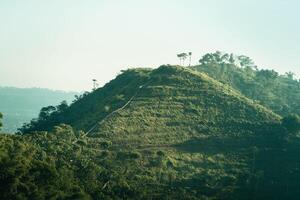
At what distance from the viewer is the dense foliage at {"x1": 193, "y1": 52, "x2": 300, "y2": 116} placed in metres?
153

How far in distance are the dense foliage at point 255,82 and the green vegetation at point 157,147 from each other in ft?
96.9

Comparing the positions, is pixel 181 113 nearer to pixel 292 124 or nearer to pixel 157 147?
pixel 157 147

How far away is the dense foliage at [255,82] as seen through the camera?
153m

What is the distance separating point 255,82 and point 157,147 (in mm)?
80350

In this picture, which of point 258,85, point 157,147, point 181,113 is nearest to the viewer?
point 157,147

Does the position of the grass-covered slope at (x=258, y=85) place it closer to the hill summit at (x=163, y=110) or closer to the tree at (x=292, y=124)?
the hill summit at (x=163, y=110)

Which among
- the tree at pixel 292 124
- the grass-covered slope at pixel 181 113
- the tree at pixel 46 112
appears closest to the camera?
the grass-covered slope at pixel 181 113

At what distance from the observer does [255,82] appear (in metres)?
165

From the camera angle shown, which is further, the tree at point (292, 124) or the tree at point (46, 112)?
the tree at point (46, 112)

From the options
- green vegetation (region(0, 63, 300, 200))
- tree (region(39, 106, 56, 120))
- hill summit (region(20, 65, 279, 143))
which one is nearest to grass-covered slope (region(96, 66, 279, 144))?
hill summit (region(20, 65, 279, 143))

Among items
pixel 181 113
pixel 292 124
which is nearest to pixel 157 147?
pixel 181 113

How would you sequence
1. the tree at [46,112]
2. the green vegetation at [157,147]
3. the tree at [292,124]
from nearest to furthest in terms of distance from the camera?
the green vegetation at [157,147]
the tree at [292,124]
the tree at [46,112]

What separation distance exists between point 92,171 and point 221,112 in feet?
161

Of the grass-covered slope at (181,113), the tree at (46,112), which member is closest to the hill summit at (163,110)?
the grass-covered slope at (181,113)
